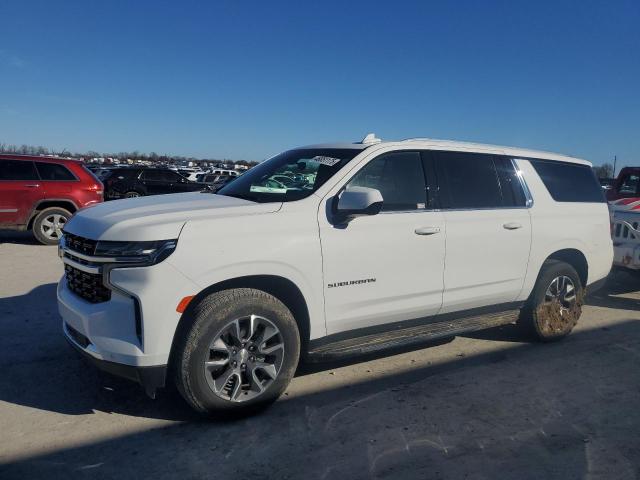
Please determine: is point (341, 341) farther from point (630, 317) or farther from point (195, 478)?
point (630, 317)

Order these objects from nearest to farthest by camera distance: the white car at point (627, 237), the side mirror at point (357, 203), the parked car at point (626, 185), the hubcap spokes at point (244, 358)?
the hubcap spokes at point (244, 358) → the side mirror at point (357, 203) → the white car at point (627, 237) → the parked car at point (626, 185)

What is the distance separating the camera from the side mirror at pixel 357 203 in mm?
3516

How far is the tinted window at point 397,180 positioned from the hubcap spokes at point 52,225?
8177 mm

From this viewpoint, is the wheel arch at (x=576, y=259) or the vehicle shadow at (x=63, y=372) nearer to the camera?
the vehicle shadow at (x=63, y=372)

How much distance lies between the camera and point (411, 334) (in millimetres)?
4191

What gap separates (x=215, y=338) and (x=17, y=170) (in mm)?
→ 8677

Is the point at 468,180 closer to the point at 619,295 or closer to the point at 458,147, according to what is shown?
the point at 458,147

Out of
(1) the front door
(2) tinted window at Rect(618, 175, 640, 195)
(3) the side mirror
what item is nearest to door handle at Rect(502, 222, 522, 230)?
(1) the front door

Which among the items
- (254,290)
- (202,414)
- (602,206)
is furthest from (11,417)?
(602,206)

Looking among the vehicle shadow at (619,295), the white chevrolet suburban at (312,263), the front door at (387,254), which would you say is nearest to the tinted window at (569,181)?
the white chevrolet suburban at (312,263)

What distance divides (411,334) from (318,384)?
851 millimetres

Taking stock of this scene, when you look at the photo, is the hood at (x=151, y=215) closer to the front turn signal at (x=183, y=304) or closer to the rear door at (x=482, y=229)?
the front turn signal at (x=183, y=304)

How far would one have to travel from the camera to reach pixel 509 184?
4.81m

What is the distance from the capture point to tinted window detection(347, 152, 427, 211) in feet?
13.1
